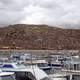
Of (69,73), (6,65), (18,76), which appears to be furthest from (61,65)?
(18,76)

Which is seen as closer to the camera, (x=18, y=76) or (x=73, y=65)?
(x=18, y=76)

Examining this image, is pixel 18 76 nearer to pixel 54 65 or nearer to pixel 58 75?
pixel 58 75

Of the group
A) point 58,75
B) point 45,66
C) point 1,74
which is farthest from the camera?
point 45,66

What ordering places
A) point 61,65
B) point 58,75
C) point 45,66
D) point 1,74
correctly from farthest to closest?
point 61,65 → point 45,66 → point 58,75 → point 1,74

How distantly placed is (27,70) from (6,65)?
33.5 feet

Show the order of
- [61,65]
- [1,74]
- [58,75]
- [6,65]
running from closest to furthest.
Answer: [1,74], [58,75], [6,65], [61,65]

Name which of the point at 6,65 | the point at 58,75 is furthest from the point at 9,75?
the point at 6,65

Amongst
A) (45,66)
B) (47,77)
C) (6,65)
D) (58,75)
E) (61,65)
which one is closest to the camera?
(47,77)

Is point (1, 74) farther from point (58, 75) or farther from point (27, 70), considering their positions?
point (58, 75)

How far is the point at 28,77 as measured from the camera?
31859 mm

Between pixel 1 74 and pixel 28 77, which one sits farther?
pixel 28 77

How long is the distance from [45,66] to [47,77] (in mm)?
13281

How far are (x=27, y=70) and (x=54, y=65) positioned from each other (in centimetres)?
1676

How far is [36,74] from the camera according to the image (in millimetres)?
31578
